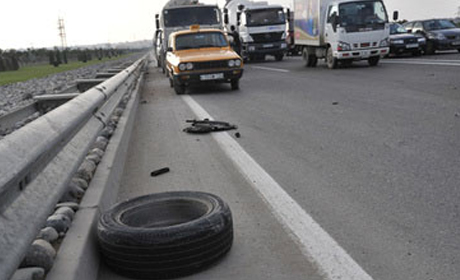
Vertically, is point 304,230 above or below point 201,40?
below

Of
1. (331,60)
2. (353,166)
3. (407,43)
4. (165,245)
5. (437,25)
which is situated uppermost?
(437,25)

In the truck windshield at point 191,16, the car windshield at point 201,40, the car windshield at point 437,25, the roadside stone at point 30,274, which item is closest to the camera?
the roadside stone at point 30,274

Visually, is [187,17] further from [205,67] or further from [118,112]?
[118,112]

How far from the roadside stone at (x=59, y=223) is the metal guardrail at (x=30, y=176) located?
11.9 inches

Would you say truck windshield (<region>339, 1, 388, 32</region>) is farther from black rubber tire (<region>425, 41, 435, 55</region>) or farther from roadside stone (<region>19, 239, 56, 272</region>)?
roadside stone (<region>19, 239, 56, 272</region>)

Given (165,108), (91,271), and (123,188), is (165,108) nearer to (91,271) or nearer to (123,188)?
(123,188)

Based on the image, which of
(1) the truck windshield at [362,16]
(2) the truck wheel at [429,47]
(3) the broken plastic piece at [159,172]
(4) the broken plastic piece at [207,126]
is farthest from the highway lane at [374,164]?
(2) the truck wheel at [429,47]

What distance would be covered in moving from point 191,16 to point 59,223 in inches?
796

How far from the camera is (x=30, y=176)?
97.0 inches

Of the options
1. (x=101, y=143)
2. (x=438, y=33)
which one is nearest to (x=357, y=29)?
(x=438, y=33)

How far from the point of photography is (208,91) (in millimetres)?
15039

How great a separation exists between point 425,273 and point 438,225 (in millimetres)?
793

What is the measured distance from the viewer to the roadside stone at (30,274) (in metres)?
2.36

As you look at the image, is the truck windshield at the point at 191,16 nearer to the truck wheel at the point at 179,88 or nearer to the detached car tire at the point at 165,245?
the truck wheel at the point at 179,88
